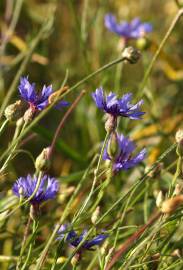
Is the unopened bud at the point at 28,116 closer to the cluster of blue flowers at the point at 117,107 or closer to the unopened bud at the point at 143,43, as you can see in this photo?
the cluster of blue flowers at the point at 117,107

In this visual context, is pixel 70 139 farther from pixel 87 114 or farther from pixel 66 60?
pixel 66 60

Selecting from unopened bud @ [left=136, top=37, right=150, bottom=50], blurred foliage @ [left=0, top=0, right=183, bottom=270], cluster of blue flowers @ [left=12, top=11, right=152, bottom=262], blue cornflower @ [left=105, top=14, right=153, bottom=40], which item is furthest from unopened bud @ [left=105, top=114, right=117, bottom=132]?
blue cornflower @ [left=105, top=14, right=153, bottom=40]

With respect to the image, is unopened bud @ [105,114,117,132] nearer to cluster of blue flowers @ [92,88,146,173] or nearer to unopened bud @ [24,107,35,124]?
cluster of blue flowers @ [92,88,146,173]

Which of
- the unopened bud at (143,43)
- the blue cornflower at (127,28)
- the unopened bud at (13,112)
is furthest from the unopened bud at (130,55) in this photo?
the blue cornflower at (127,28)

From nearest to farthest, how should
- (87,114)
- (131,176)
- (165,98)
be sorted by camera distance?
(131,176), (87,114), (165,98)

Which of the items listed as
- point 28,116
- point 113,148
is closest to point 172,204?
point 113,148

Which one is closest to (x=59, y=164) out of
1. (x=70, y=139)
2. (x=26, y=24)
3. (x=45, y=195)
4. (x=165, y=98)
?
(x=70, y=139)
